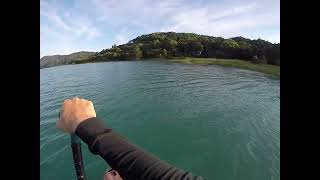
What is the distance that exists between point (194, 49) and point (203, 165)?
50175 millimetres

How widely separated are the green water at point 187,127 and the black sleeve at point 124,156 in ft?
23.6

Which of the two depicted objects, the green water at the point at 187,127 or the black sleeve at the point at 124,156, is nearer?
the black sleeve at the point at 124,156

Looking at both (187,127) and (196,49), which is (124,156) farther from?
(196,49)

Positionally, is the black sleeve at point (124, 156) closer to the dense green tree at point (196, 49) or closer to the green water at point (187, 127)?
the green water at point (187, 127)

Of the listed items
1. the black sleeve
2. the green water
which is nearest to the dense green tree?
the green water

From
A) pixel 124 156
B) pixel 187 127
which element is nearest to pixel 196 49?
pixel 187 127

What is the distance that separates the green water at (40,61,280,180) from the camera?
346 inches

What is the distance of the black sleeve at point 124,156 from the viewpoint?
3.43ft

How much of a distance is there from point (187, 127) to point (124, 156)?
10.9m

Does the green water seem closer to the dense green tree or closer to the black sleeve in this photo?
the black sleeve

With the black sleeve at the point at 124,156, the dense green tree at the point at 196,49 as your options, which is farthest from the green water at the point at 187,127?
the dense green tree at the point at 196,49

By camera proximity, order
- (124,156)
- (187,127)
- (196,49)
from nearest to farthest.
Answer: (124,156)
(187,127)
(196,49)

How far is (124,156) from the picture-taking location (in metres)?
1.10
